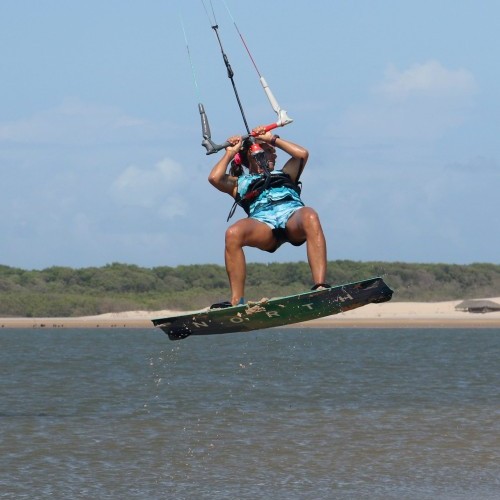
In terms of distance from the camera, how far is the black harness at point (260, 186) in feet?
51.1

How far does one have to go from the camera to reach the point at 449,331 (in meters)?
95.5

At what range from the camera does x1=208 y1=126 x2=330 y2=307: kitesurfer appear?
1523 centimetres

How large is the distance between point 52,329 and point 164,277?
436 inches

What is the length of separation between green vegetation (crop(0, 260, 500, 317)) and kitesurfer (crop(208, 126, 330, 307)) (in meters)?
78.9

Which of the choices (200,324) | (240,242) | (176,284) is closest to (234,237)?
(240,242)

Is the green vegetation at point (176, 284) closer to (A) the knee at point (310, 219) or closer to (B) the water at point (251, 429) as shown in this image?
(B) the water at point (251, 429)

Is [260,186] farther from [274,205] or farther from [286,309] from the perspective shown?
[286,309]

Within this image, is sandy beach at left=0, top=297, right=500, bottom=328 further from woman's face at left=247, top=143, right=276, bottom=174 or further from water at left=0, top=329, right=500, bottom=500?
woman's face at left=247, top=143, right=276, bottom=174

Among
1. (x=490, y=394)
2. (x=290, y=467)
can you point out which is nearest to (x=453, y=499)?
(x=290, y=467)

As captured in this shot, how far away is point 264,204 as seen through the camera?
15.5 m

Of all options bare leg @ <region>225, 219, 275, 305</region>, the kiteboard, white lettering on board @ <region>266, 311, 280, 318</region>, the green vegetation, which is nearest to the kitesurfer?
bare leg @ <region>225, 219, 275, 305</region>

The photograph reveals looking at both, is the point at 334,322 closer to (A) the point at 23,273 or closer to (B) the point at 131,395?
(A) the point at 23,273

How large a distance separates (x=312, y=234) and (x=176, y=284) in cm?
9187

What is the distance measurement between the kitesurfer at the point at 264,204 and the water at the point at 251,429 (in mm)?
5320
